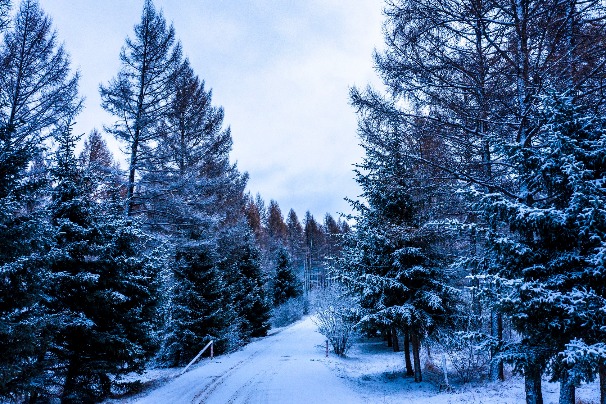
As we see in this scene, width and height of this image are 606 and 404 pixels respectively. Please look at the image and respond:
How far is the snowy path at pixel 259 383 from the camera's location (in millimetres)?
9797

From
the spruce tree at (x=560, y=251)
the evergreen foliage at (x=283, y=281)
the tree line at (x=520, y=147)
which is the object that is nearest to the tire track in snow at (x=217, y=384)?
the tree line at (x=520, y=147)

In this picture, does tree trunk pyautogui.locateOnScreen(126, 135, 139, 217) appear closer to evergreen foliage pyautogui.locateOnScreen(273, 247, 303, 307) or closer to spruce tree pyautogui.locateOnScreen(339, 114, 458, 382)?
spruce tree pyautogui.locateOnScreen(339, 114, 458, 382)

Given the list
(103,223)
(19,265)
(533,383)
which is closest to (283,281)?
(103,223)

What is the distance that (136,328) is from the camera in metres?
10.3

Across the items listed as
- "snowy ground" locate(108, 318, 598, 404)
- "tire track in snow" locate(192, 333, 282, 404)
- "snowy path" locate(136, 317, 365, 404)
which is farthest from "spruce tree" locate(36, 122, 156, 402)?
"tire track in snow" locate(192, 333, 282, 404)

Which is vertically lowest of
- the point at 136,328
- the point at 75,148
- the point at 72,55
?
the point at 136,328

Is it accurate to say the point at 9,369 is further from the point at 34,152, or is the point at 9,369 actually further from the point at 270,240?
the point at 270,240

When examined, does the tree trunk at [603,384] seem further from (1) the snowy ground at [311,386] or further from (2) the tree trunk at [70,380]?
(2) the tree trunk at [70,380]

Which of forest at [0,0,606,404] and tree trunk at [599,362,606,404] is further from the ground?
forest at [0,0,606,404]

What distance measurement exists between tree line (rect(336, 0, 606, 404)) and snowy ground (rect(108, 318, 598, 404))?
6.33 ft

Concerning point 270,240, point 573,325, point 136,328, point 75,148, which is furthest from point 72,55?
point 270,240

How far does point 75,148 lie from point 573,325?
462 inches

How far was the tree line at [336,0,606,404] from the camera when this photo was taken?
515cm

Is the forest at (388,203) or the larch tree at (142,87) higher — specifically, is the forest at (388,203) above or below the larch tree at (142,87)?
below
